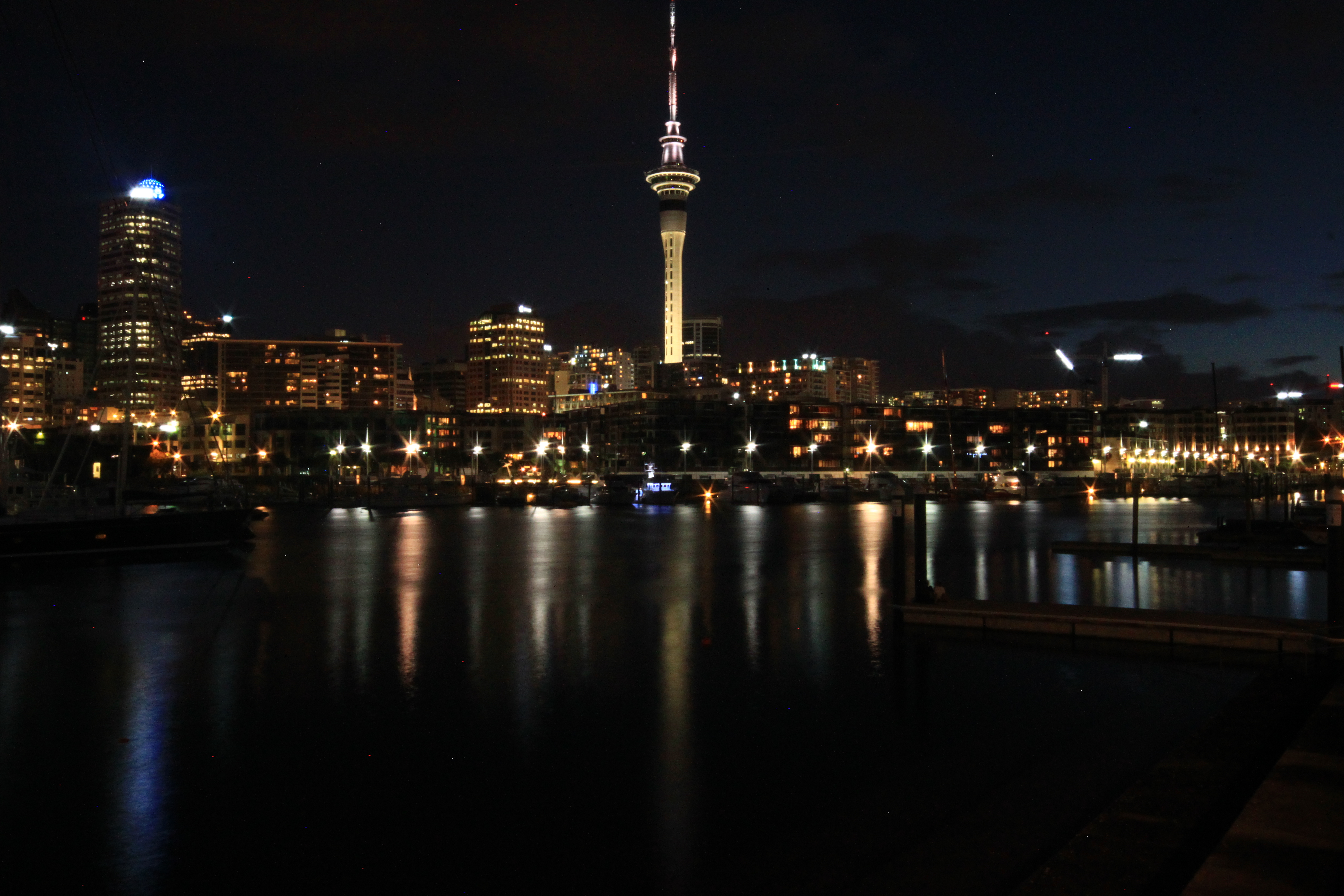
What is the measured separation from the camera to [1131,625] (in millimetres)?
16094

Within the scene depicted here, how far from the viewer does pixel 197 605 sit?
23.2m

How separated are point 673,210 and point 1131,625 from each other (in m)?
179

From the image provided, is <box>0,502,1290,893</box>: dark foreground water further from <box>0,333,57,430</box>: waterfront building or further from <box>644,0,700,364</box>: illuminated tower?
<box>644,0,700,364</box>: illuminated tower

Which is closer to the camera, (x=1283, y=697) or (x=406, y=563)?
(x=1283, y=697)

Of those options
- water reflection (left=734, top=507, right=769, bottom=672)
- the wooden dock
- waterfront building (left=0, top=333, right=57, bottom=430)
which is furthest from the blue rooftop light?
the wooden dock

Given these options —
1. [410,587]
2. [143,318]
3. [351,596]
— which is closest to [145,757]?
[351,596]

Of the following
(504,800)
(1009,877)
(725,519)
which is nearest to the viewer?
(1009,877)

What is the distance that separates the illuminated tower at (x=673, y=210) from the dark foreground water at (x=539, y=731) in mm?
162376

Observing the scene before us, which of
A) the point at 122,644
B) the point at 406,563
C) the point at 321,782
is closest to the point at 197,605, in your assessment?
the point at 122,644

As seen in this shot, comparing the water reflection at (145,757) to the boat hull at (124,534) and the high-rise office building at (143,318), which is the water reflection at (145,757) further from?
the high-rise office building at (143,318)

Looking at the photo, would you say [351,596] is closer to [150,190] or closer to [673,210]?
[150,190]

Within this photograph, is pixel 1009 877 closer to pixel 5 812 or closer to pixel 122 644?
pixel 5 812

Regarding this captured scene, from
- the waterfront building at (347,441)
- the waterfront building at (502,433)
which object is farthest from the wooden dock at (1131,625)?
the waterfront building at (502,433)

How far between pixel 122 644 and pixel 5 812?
958cm
